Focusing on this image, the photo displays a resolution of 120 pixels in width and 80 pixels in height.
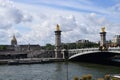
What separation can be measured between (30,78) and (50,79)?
2771mm

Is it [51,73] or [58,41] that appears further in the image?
[58,41]

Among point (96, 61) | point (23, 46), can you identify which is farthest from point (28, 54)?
point (23, 46)

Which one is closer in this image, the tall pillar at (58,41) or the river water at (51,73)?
the river water at (51,73)

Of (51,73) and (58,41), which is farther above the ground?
(58,41)

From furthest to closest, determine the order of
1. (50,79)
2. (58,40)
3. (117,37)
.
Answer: (117,37) → (58,40) → (50,79)

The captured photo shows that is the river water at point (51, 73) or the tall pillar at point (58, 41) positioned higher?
the tall pillar at point (58, 41)

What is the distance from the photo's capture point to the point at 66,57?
267 ft

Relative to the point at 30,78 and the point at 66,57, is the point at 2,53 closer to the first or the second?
the point at 66,57

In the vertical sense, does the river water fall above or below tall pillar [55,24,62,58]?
below

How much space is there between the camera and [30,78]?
42.0m

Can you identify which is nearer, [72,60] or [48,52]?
[72,60]

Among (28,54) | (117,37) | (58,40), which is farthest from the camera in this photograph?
(117,37)

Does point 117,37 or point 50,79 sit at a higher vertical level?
point 117,37

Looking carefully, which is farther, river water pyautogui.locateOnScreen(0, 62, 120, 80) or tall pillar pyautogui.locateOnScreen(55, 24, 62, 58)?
Answer: tall pillar pyautogui.locateOnScreen(55, 24, 62, 58)
